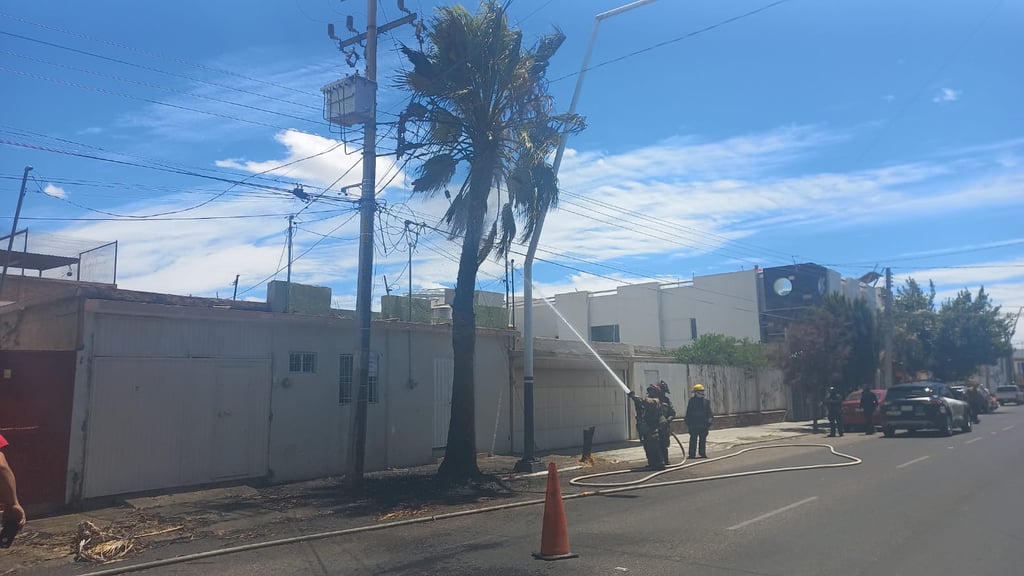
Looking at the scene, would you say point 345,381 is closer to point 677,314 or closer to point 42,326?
point 42,326

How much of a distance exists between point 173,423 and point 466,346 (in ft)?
17.9

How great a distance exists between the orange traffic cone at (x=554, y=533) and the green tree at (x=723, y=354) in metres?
24.1

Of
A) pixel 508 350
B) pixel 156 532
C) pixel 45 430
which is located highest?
pixel 508 350

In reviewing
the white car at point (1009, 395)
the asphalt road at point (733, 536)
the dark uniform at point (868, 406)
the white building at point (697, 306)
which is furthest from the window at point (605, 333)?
the asphalt road at point (733, 536)

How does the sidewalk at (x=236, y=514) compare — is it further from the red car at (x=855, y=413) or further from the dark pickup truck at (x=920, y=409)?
the red car at (x=855, y=413)

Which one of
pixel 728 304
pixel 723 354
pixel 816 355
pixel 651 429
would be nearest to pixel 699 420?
pixel 651 429

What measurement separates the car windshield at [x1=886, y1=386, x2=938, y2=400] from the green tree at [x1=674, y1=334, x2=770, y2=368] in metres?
7.38

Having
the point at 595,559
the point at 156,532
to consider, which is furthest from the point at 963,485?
the point at 156,532

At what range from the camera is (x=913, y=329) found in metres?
45.2

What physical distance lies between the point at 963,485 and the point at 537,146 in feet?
32.4

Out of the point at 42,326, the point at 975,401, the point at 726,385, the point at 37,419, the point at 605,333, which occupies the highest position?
the point at 605,333

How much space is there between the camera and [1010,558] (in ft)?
24.5

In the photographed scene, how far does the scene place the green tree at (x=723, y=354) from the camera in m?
31.4

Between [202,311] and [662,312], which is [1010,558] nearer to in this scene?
[202,311]
